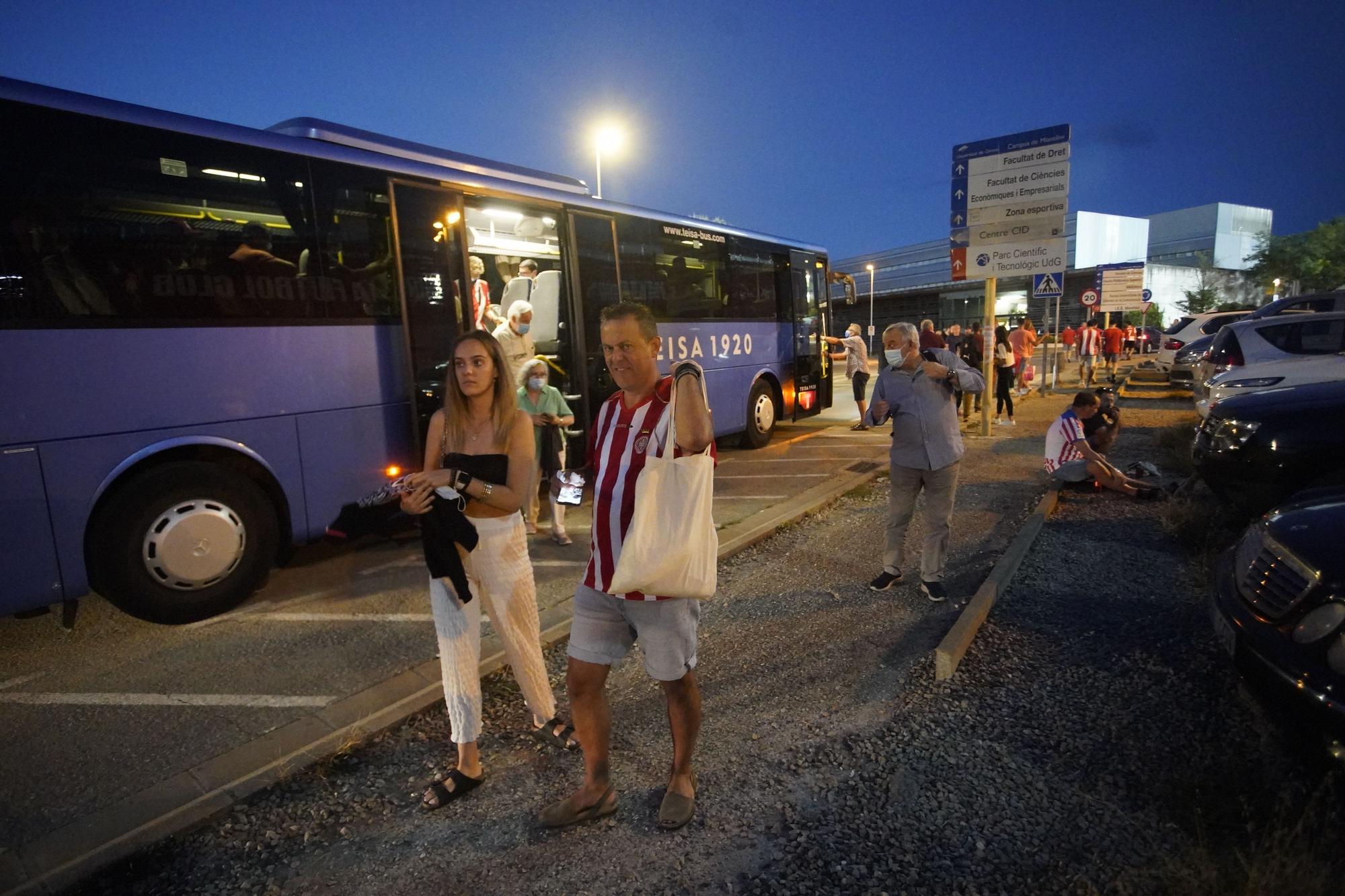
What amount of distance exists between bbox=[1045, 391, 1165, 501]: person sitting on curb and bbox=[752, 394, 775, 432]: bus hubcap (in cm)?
441

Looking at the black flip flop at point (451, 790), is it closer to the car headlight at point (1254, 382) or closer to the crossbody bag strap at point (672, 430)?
the crossbody bag strap at point (672, 430)

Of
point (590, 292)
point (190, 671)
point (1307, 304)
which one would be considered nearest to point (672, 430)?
point (190, 671)

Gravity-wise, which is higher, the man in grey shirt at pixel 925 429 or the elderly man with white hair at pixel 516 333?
the elderly man with white hair at pixel 516 333

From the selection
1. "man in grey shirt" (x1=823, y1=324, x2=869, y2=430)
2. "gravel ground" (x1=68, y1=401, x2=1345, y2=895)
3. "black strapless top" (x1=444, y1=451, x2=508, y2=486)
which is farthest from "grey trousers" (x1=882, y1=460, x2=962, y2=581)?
"man in grey shirt" (x1=823, y1=324, x2=869, y2=430)

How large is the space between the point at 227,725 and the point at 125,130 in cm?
376

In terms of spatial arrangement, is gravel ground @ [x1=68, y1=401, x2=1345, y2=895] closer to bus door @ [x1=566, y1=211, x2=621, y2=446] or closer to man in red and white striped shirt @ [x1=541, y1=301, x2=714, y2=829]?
man in red and white striped shirt @ [x1=541, y1=301, x2=714, y2=829]

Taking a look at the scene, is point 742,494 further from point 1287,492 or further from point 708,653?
point 1287,492

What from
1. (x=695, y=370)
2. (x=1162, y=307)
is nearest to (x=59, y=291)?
(x=695, y=370)

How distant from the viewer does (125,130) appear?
4.62m

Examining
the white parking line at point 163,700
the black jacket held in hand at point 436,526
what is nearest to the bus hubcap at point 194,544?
the white parking line at point 163,700

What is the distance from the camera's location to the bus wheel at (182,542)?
14.8ft

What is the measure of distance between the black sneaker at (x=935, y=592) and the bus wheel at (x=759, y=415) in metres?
6.28

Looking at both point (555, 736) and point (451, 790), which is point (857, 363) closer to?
point (555, 736)

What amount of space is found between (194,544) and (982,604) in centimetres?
502
